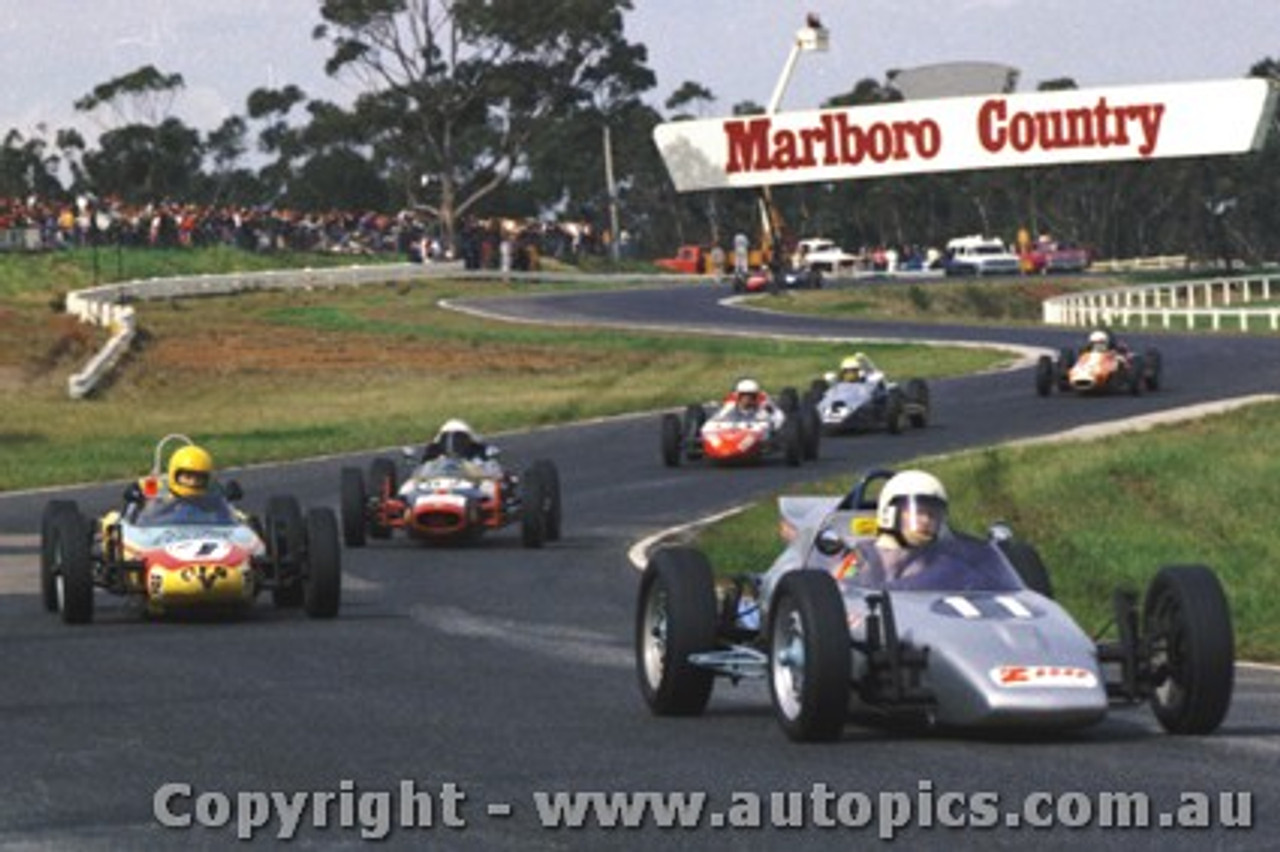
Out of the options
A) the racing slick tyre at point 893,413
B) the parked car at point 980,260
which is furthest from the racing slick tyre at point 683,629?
the parked car at point 980,260

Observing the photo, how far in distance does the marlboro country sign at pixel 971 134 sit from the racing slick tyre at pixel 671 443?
2415 inches

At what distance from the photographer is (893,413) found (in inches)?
1766

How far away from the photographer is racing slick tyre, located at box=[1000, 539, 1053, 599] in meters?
14.8

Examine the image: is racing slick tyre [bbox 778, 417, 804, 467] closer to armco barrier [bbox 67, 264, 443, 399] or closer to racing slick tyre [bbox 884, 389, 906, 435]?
racing slick tyre [bbox 884, 389, 906, 435]

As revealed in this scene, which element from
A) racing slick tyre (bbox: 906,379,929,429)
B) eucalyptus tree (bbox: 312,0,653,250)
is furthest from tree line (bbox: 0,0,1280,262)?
racing slick tyre (bbox: 906,379,929,429)

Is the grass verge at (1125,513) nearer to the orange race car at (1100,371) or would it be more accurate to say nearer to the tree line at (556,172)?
the orange race car at (1100,371)

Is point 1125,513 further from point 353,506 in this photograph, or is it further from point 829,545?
point 829,545

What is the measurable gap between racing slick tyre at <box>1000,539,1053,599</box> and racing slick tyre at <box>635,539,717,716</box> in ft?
4.87

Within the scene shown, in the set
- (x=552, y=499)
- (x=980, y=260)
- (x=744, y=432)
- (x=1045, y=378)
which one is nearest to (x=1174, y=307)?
(x=980, y=260)

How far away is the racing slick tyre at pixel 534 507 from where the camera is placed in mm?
28219

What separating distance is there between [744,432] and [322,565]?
18.6m

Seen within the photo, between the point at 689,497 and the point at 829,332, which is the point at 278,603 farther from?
the point at 829,332

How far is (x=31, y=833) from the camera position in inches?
434

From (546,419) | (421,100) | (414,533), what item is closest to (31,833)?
(414,533)
